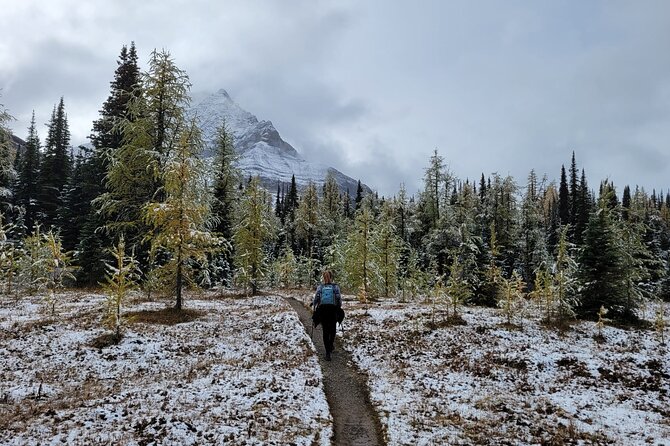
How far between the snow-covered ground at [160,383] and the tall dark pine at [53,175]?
45.7 metres

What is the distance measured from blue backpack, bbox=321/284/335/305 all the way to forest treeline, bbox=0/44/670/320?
7.01 metres

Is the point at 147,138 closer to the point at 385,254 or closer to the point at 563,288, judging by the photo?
the point at 385,254

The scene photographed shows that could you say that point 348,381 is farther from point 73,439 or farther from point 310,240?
point 310,240

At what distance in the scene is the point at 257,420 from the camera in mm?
9125

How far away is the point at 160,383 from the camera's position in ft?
37.8

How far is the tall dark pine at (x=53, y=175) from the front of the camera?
A: 5812 centimetres

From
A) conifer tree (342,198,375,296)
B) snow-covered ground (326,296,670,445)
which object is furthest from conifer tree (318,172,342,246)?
snow-covered ground (326,296,670,445)

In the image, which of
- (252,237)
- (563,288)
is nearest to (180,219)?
(252,237)

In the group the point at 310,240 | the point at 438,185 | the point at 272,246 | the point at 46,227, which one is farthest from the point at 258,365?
the point at 272,246

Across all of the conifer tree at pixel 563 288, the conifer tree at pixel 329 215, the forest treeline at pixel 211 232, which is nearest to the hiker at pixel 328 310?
the forest treeline at pixel 211 232

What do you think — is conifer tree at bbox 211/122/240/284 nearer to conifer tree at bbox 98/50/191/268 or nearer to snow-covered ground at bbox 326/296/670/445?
conifer tree at bbox 98/50/191/268

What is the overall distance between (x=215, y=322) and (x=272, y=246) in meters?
69.0

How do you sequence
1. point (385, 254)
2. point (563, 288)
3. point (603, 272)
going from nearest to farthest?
1. point (563, 288)
2. point (603, 272)
3. point (385, 254)

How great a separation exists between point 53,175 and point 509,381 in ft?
219
